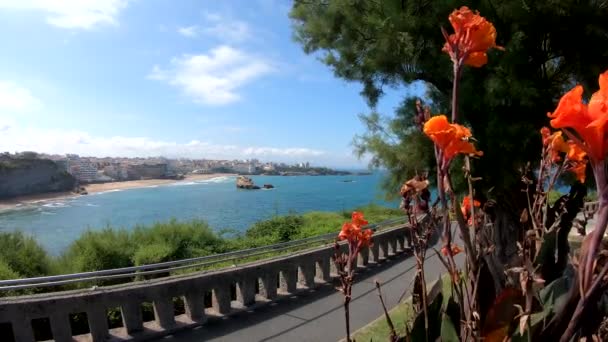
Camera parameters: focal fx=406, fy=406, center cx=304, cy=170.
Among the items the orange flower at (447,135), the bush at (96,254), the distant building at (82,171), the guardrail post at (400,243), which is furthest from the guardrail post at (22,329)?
the distant building at (82,171)

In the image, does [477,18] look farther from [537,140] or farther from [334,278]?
[334,278]

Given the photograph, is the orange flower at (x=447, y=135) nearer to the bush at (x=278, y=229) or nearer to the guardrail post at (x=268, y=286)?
the guardrail post at (x=268, y=286)

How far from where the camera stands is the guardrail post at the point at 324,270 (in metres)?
8.28

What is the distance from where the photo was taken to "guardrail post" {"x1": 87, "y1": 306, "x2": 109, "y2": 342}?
203 inches

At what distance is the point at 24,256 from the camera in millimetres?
8109

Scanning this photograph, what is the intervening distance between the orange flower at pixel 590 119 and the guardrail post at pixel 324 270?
770cm

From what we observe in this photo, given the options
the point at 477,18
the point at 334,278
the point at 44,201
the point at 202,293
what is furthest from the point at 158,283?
the point at 44,201

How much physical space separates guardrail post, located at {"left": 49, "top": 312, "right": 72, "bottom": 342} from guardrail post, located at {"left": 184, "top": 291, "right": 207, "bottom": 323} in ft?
5.04

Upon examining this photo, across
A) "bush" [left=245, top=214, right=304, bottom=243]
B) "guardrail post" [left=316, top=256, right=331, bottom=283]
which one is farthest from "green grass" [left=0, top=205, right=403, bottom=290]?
"guardrail post" [left=316, top=256, right=331, bottom=283]

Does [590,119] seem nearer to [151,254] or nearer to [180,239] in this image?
[151,254]

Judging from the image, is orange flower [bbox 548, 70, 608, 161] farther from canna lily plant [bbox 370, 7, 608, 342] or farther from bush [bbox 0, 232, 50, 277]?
bush [bbox 0, 232, 50, 277]

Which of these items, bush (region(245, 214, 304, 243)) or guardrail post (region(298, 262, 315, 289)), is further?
bush (region(245, 214, 304, 243))

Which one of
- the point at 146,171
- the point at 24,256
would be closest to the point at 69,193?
the point at 146,171

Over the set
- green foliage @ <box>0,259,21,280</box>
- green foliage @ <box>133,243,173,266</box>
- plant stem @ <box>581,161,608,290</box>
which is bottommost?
green foliage @ <box>133,243,173,266</box>
